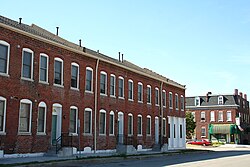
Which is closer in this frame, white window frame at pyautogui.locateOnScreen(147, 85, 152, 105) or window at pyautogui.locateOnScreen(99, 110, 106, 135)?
window at pyautogui.locateOnScreen(99, 110, 106, 135)

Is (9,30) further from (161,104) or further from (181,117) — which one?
(181,117)

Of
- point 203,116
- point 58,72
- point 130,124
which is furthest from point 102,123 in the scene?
point 203,116

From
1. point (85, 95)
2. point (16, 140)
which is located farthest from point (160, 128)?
point (16, 140)

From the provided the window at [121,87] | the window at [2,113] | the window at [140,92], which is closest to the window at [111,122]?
the window at [121,87]

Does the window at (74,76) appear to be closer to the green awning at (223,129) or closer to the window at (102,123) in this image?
the window at (102,123)

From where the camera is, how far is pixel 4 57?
70.8 ft

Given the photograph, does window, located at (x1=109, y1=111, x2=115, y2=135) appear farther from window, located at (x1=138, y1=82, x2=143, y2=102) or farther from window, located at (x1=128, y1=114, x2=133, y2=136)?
window, located at (x1=138, y1=82, x2=143, y2=102)

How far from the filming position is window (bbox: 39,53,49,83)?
79.9 feet

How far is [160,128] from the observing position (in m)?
39.4

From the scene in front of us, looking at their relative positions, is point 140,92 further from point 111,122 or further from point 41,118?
point 41,118

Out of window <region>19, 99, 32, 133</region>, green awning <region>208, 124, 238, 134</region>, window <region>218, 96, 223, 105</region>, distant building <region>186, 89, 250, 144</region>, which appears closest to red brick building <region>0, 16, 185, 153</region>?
window <region>19, 99, 32, 133</region>

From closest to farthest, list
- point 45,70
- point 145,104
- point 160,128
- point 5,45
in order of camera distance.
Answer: point 5,45, point 45,70, point 145,104, point 160,128

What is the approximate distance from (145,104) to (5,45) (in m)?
18.2

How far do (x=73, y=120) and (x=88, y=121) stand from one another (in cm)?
177
